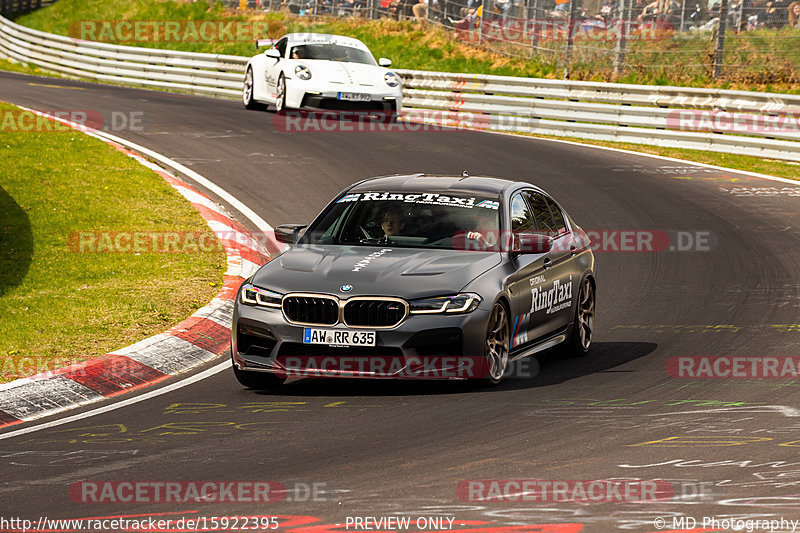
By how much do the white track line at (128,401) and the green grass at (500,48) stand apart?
795 inches

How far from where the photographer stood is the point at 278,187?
17.8 m

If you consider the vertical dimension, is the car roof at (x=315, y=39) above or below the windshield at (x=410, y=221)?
above

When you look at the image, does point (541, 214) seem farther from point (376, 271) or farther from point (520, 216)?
point (376, 271)

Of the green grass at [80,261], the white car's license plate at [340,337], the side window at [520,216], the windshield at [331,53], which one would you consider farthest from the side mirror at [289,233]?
the windshield at [331,53]

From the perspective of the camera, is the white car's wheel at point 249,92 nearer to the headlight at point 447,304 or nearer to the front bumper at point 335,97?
the front bumper at point 335,97

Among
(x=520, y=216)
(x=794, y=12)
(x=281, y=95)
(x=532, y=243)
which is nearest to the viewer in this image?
(x=532, y=243)

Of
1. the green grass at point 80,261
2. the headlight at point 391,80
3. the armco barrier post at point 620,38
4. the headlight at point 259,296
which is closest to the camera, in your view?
the headlight at point 259,296

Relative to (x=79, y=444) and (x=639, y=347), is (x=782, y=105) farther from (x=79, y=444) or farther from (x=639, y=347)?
(x=79, y=444)

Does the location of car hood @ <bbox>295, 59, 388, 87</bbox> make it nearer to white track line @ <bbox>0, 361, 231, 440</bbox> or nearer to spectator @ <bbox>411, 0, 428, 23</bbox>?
spectator @ <bbox>411, 0, 428, 23</bbox>

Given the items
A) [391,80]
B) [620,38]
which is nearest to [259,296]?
[391,80]

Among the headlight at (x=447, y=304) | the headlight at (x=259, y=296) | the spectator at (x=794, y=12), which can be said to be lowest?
the headlight at (x=259, y=296)

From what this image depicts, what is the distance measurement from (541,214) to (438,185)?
0.98 metres

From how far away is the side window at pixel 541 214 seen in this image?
1032 cm

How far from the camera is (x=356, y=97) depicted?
2344 cm
